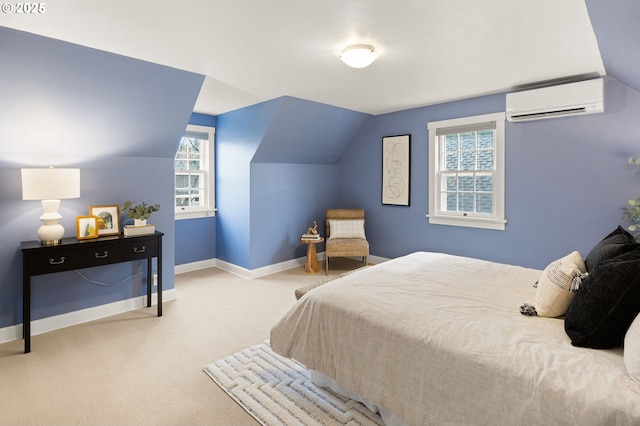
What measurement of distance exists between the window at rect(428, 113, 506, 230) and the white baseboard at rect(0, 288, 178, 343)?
3.62 m

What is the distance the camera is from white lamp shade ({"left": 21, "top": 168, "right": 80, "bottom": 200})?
109 inches

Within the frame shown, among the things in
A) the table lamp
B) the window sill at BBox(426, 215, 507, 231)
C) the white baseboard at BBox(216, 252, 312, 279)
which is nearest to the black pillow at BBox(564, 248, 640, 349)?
the window sill at BBox(426, 215, 507, 231)

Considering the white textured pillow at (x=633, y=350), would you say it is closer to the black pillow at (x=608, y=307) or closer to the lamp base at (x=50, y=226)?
the black pillow at (x=608, y=307)

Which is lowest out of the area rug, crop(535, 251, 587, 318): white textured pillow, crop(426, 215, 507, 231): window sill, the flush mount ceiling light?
the area rug

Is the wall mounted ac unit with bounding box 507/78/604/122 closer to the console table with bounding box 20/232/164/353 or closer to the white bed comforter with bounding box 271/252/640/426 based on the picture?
the white bed comforter with bounding box 271/252/640/426

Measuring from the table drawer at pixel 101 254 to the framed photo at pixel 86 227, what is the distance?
7.3 inches

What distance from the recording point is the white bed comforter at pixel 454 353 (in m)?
1.29

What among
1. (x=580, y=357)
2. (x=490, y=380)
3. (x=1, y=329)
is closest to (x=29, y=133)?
(x=1, y=329)

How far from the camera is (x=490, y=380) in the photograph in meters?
1.43

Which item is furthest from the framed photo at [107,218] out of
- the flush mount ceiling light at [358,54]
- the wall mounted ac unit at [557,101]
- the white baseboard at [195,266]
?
the wall mounted ac unit at [557,101]

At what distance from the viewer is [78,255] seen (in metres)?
2.97

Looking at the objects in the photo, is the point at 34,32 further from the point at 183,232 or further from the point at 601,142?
the point at 601,142

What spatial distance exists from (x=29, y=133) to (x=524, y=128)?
15.8ft

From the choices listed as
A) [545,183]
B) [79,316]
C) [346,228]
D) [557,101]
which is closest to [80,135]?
[79,316]
